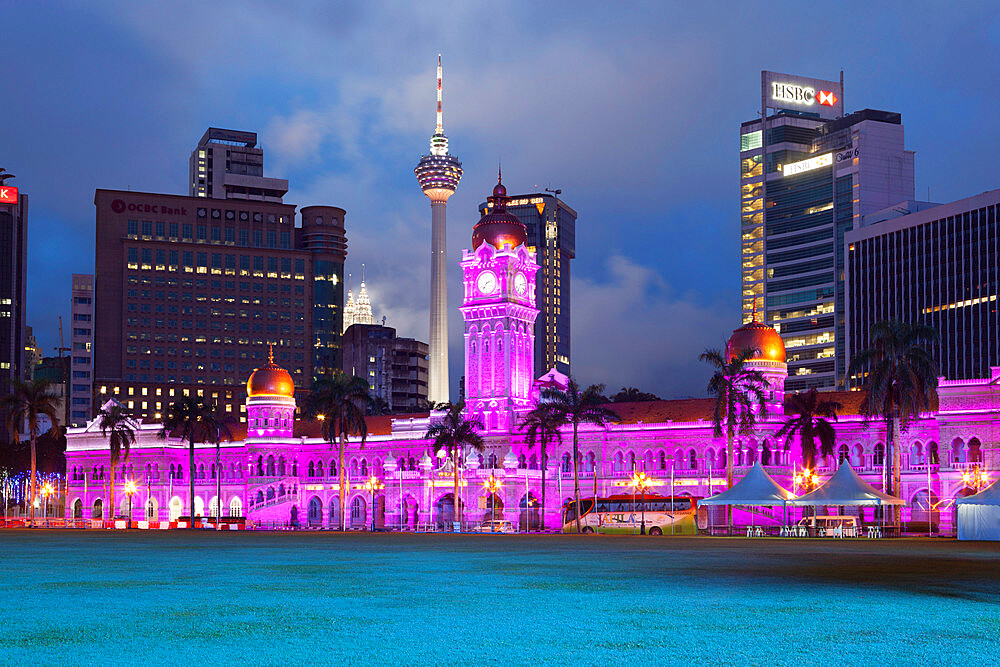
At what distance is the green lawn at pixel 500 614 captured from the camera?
13.9m

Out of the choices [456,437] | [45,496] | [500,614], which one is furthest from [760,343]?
[500,614]

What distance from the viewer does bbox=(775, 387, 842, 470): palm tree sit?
3551 inches

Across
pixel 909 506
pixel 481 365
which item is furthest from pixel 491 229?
pixel 909 506

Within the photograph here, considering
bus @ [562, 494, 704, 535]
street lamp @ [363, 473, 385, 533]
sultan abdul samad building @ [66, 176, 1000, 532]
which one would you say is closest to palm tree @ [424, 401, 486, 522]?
sultan abdul samad building @ [66, 176, 1000, 532]

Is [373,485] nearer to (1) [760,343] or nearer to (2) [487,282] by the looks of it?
(2) [487,282]

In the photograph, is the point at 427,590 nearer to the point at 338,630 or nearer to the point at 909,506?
the point at 338,630

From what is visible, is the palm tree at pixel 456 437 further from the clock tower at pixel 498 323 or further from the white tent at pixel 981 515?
the white tent at pixel 981 515

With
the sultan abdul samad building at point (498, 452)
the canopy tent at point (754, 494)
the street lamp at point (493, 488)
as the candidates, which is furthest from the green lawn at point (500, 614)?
the street lamp at point (493, 488)

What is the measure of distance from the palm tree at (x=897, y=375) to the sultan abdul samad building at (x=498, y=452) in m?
6.44

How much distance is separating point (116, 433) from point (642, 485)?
59.8 m

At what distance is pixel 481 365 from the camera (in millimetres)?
114375

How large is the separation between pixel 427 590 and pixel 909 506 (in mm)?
74120

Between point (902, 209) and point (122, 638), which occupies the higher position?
point (902, 209)

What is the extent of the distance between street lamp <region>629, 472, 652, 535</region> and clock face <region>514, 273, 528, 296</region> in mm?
23592
